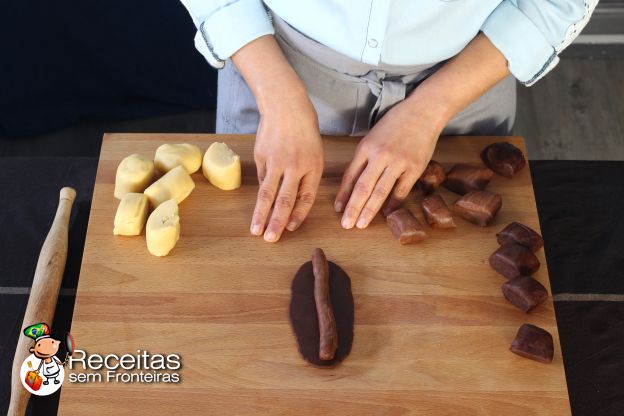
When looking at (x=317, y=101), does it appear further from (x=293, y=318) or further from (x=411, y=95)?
(x=293, y=318)

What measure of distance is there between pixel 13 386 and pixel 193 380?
13.1 inches

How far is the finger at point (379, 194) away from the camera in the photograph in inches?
54.9

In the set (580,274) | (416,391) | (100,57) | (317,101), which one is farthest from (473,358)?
(100,57)

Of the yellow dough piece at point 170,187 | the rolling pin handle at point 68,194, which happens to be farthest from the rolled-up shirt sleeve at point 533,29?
the rolling pin handle at point 68,194

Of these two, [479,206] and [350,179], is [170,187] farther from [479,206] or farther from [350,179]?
[479,206]

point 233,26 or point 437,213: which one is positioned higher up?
point 233,26

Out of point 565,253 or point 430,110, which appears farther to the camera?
point 565,253

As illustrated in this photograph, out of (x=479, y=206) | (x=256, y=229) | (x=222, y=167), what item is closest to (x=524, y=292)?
(x=479, y=206)

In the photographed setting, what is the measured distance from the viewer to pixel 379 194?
1396 mm

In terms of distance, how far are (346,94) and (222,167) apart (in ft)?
1.14

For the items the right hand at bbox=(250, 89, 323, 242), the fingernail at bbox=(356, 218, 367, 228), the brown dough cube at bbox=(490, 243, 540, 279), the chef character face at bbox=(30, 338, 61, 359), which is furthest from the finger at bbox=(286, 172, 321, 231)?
the chef character face at bbox=(30, 338, 61, 359)

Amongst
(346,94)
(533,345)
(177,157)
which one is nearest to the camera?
(533,345)

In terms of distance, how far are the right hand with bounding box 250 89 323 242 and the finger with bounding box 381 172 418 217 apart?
0.15m

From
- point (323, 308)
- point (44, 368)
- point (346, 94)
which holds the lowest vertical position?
point (44, 368)
